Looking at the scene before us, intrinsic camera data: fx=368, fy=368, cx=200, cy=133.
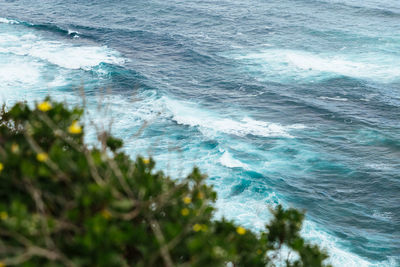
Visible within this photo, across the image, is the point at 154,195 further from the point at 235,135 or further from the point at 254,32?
the point at 254,32

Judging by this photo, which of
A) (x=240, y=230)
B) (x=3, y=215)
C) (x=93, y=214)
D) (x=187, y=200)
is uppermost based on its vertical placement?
(x=3, y=215)

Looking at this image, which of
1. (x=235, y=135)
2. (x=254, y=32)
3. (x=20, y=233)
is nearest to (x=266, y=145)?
(x=235, y=135)

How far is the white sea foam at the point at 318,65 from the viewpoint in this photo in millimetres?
35250

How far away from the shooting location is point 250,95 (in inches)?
1198

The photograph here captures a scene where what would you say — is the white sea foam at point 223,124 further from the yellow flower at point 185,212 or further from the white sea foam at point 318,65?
the yellow flower at point 185,212

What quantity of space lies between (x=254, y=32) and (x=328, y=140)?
1179 inches

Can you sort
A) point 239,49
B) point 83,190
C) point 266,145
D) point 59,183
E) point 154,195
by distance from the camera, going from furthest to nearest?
point 239,49 → point 266,145 → point 154,195 → point 59,183 → point 83,190

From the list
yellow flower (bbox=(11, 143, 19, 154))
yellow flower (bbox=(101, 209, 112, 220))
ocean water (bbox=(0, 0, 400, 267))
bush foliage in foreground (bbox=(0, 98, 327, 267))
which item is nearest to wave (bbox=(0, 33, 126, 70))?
ocean water (bbox=(0, 0, 400, 267))

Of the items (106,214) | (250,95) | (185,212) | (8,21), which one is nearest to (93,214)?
(106,214)

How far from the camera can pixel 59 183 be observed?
5.38 metres

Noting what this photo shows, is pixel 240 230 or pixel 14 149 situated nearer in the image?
pixel 14 149

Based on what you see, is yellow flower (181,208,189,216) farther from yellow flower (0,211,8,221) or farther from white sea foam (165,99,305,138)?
white sea foam (165,99,305,138)

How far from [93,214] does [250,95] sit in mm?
26289

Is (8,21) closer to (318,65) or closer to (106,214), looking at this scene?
(318,65)
